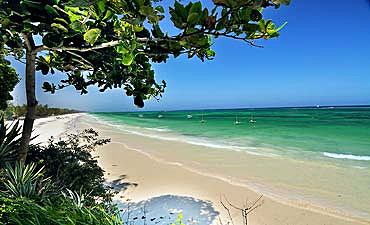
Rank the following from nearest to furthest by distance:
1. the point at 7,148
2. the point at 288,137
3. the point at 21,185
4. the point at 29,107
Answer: the point at 21,185, the point at 29,107, the point at 7,148, the point at 288,137

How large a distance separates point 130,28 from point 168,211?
3.58 meters

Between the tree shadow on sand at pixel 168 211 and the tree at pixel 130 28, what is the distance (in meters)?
1.87

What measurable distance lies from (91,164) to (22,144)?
1.39 metres

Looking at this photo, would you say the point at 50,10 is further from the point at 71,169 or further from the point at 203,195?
the point at 203,195

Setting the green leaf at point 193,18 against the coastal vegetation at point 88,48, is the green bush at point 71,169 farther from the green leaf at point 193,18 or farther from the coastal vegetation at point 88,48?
the green leaf at point 193,18

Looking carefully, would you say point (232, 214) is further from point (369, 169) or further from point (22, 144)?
point (369, 169)

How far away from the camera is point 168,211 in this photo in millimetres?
4781

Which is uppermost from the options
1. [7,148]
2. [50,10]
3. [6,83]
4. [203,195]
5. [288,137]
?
[50,10]

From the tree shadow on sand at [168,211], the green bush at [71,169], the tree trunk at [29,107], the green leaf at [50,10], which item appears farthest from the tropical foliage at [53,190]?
the green leaf at [50,10]

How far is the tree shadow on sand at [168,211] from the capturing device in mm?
4316

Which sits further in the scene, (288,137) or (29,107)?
(288,137)

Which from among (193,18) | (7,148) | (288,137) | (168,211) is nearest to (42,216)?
(193,18)

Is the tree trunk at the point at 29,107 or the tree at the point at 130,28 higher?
the tree at the point at 130,28

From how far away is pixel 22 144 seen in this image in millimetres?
3779
